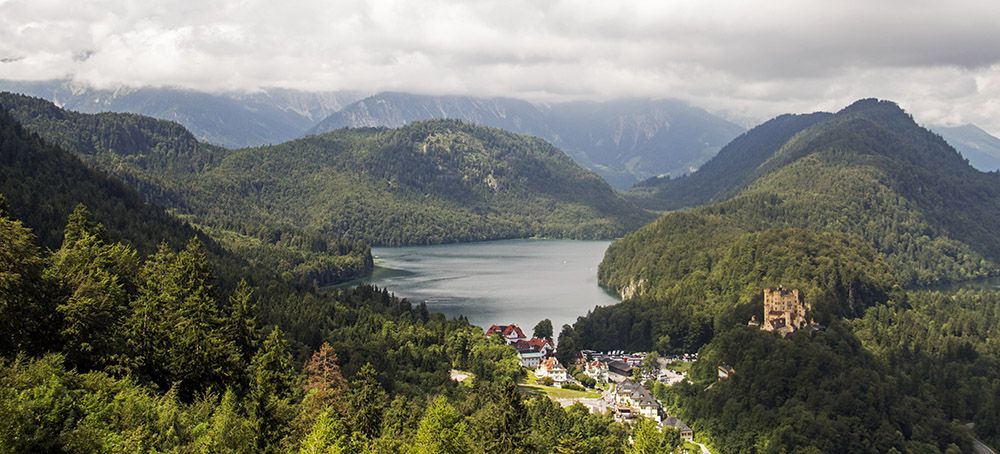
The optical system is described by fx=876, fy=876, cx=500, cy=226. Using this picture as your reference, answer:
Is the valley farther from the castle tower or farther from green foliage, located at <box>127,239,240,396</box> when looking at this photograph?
the castle tower

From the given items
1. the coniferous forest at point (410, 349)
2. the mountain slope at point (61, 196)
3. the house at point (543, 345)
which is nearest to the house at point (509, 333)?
the house at point (543, 345)

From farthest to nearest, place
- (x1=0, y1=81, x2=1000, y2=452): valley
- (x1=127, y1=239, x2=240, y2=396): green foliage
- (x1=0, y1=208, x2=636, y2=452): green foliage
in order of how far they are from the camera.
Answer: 1. (x1=127, y1=239, x2=240, y2=396): green foliage
2. (x1=0, y1=81, x2=1000, y2=452): valley
3. (x1=0, y1=208, x2=636, y2=452): green foliage

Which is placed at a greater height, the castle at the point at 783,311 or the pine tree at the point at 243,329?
the pine tree at the point at 243,329

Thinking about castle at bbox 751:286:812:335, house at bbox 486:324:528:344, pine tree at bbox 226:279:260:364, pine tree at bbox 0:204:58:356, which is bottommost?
house at bbox 486:324:528:344

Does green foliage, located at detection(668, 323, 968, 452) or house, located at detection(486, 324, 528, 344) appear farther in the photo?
house, located at detection(486, 324, 528, 344)

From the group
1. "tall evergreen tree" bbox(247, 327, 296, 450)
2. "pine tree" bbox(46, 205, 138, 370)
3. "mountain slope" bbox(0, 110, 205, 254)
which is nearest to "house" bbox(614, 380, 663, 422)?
"tall evergreen tree" bbox(247, 327, 296, 450)

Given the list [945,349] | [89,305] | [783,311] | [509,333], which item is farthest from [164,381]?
[945,349]

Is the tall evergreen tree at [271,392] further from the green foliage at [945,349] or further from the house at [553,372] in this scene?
the green foliage at [945,349]
